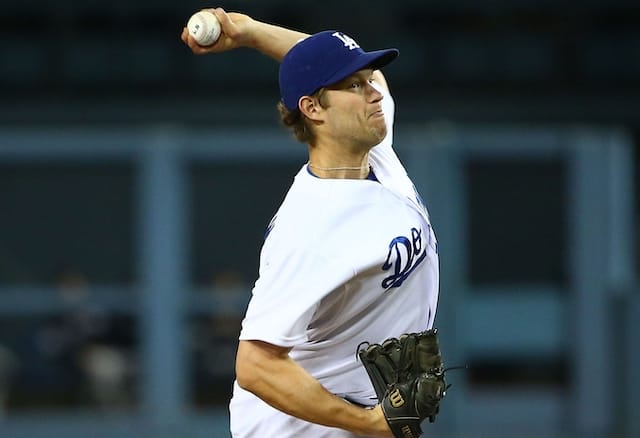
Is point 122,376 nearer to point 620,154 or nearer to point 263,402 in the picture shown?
point 620,154

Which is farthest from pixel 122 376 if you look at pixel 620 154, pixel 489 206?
pixel 620 154

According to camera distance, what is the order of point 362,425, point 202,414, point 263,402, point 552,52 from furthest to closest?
point 552,52
point 202,414
point 263,402
point 362,425

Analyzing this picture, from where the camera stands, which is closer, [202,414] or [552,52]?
[202,414]

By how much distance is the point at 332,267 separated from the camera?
10.8 feet

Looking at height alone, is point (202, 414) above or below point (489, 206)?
below

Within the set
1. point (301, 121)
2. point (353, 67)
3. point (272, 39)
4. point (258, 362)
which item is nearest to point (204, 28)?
point (272, 39)

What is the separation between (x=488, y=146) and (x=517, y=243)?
2.51 feet

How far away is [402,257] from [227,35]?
3.22 feet

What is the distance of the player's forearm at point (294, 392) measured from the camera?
3291 millimetres

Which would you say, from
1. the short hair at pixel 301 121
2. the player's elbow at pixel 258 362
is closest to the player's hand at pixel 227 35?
the short hair at pixel 301 121

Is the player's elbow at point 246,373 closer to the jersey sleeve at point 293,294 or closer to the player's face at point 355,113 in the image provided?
the jersey sleeve at point 293,294

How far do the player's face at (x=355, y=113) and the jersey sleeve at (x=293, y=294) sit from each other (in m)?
0.36

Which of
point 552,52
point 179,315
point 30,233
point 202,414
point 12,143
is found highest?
point 552,52

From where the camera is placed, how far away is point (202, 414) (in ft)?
31.1
